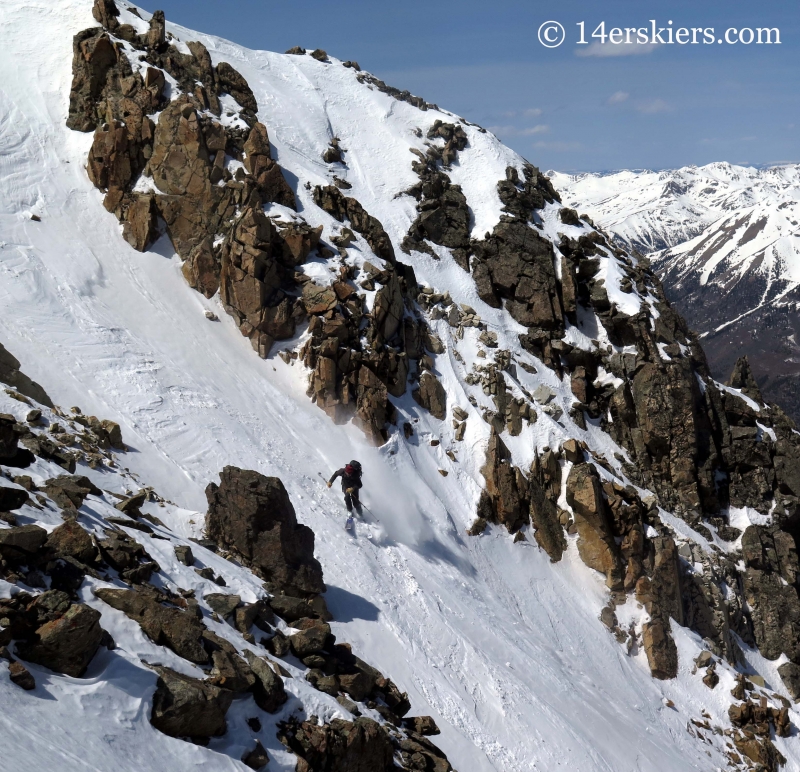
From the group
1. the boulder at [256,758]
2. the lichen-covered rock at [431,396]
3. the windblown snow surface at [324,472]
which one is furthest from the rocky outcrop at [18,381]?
the lichen-covered rock at [431,396]

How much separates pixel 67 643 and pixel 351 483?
1667 cm

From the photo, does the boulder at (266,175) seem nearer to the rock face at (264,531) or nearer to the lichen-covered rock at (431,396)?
the lichen-covered rock at (431,396)

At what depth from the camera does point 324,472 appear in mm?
30594

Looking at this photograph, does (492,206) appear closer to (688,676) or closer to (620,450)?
(620,450)

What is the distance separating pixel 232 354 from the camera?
34812 mm

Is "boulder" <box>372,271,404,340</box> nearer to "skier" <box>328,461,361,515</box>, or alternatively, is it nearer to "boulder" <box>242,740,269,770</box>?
"skier" <box>328,461,361,515</box>

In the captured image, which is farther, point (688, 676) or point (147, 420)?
point (688, 676)

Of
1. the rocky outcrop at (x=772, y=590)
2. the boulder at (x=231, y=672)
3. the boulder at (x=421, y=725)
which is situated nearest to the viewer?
the boulder at (x=231, y=672)

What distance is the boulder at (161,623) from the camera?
12.7 m

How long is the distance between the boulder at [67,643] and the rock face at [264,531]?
937 centimetres

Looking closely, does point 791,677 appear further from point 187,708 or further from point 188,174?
point 188,174

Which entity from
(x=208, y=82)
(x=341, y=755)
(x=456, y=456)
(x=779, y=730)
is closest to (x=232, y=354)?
(x=456, y=456)

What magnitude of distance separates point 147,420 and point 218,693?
18192 millimetres

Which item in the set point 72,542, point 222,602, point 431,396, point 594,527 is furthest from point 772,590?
point 72,542
